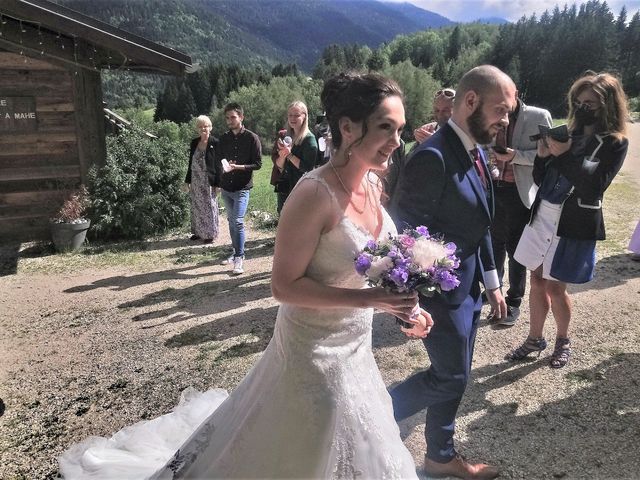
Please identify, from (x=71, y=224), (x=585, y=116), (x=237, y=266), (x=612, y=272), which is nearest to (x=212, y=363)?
(x=237, y=266)

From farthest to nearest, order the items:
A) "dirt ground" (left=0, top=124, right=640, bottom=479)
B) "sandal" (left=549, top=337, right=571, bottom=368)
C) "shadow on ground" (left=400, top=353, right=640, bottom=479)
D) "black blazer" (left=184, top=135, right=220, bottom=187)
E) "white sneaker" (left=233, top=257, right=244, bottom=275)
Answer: "black blazer" (left=184, top=135, right=220, bottom=187) → "white sneaker" (left=233, top=257, right=244, bottom=275) → "sandal" (left=549, top=337, right=571, bottom=368) → "dirt ground" (left=0, top=124, right=640, bottom=479) → "shadow on ground" (left=400, top=353, right=640, bottom=479)

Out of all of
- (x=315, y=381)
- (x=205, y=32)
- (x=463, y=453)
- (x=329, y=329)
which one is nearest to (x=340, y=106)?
(x=329, y=329)

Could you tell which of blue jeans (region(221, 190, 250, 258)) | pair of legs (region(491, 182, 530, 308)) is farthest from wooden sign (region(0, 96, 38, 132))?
pair of legs (region(491, 182, 530, 308))

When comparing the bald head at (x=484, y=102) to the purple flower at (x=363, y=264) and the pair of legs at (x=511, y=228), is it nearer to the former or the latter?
the purple flower at (x=363, y=264)

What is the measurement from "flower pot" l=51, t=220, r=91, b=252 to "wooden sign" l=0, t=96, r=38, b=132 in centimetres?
167

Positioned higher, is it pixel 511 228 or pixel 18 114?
pixel 18 114

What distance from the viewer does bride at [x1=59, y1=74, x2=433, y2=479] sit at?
6.15 feet

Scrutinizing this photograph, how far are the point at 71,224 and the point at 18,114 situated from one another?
200cm

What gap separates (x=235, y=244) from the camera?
6.93m

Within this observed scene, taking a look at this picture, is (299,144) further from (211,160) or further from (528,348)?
(528,348)

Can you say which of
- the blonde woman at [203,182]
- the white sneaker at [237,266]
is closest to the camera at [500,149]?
the white sneaker at [237,266]

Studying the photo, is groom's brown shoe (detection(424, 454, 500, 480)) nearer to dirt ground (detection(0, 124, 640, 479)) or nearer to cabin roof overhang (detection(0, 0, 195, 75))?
dirt ground (detection(0, 124, 640, 479))

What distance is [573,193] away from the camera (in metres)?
3.71

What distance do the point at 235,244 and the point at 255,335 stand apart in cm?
232
